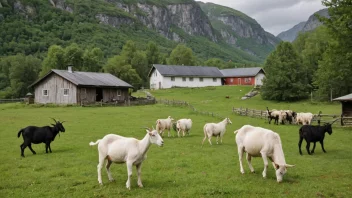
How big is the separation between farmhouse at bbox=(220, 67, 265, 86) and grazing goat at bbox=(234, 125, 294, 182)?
7483 centimetres

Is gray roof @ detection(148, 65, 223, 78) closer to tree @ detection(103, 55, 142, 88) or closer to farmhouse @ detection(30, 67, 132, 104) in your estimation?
tree @ detection(103, 55, 142, 88)

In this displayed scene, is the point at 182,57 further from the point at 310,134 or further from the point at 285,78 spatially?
the point at 310,134


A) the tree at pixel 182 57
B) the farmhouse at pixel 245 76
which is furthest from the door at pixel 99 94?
the tree at pixel 182 57

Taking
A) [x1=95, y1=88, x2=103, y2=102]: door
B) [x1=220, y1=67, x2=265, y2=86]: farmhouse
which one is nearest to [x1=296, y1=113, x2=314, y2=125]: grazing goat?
[x1=95, y1=88, x2=103, y2=102]: door

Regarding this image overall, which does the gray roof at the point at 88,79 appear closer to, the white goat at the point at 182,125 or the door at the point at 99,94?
the door at the point at 99,94

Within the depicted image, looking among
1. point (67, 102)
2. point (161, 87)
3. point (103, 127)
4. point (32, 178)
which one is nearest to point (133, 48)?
point (161, 87)

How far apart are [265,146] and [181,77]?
7372cm

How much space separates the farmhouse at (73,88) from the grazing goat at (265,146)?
42538 millimetres

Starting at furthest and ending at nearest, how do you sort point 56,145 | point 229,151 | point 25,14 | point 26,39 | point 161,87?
point 25,14 < point 26,39 < point 161,87 < point 56,145 < point 229,151

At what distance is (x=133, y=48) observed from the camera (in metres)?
104

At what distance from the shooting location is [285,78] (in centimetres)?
5697

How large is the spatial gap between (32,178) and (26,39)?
546ft

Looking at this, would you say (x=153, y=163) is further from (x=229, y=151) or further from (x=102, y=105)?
(x=102, y=105)

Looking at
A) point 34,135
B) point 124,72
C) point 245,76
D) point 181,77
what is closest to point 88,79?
point 124,72
